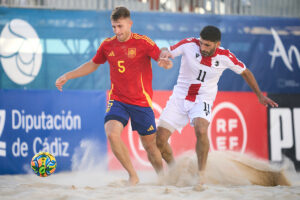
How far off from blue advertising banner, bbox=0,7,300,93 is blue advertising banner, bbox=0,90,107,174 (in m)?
0.22

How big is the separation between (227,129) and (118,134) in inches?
132

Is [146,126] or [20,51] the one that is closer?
[146,126]

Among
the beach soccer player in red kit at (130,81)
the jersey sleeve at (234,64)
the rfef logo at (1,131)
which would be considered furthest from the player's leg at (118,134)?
the rfef logo at (1,131)

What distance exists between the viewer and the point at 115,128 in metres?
4.99

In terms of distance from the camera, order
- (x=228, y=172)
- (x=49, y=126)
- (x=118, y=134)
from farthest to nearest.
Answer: (x=49, y=126), (x=228, y=172), (x=118, y=134)

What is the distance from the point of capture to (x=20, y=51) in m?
7.24

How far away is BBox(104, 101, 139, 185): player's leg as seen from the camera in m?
4.96

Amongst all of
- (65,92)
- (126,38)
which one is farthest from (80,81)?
(126,38)

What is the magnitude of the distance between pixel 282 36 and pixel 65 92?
4075 mm

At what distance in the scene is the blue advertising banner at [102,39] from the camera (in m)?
7.25

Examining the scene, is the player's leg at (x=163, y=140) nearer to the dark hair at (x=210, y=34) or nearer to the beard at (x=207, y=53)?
the beard at (x=207, y=53)

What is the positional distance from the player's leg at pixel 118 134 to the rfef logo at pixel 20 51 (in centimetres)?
258

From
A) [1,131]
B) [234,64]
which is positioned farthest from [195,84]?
[1,131]

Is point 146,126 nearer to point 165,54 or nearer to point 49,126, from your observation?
point 165,54
